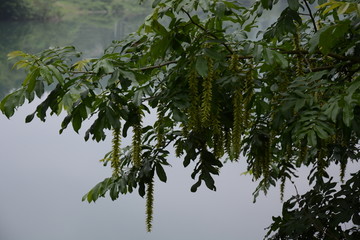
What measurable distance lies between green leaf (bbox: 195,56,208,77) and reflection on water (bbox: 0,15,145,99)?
614 cm

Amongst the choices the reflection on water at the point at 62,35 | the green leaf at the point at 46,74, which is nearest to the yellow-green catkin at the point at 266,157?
the green leaf at the point at 46,74

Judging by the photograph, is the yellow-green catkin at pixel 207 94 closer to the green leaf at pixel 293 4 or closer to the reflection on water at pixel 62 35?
the green leaf at pixel 293 4

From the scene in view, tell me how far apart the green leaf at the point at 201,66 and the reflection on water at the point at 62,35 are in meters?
6.14

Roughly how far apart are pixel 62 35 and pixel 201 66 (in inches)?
356

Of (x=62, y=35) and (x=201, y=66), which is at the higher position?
(x=62, y=35)

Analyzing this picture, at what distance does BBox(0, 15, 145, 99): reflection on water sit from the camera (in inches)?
331

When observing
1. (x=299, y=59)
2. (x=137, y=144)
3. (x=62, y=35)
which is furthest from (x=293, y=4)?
(x=62, y=35)

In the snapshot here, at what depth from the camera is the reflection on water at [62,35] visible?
8406 mm

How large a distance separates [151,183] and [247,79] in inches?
18.8

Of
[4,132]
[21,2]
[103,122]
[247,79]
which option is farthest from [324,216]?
[21,2]

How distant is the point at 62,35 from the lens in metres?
9.74

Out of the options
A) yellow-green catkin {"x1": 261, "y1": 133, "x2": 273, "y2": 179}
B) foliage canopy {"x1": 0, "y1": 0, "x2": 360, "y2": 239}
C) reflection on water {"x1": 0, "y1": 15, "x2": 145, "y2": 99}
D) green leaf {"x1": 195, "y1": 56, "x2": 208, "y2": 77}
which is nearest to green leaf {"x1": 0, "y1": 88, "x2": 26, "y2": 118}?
foliage canopy {"x1": 0, "y1": 0, "x2": 360, "y2": 239}

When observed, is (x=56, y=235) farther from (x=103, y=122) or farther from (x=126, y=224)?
(x=103, y=122)

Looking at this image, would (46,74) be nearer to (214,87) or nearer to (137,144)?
(137,144)
